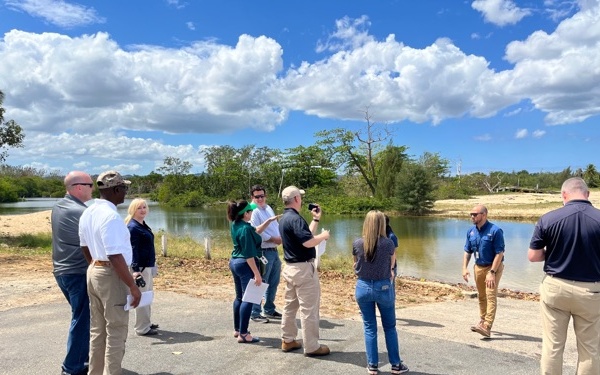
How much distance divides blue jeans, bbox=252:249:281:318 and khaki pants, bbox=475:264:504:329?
276cm

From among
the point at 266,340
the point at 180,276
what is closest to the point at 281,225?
the point at 266,340

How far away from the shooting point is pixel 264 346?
5.23 m

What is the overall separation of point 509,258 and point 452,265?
3.11m

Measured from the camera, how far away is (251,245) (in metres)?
5.12

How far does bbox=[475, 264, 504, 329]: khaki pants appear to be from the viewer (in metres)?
5.83

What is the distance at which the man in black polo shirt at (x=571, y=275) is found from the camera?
11.9ft

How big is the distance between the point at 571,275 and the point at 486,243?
2223mm

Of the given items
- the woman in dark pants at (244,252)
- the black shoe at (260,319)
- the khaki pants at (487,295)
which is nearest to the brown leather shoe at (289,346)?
the woman in dark pants at (244,252)

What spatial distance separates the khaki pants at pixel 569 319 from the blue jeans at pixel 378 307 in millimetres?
1288

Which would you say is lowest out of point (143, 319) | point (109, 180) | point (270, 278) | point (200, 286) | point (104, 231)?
point (200, 286)

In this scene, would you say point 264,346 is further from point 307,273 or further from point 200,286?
point 200,286

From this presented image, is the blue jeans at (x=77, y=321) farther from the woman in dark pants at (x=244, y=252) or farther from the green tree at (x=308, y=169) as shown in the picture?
the green tree at (x=308, y=169)

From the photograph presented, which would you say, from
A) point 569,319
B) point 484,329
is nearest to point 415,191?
point 484,329

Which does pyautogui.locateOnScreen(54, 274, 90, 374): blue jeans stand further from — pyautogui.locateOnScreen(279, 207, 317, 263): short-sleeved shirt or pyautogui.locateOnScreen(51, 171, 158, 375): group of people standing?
pyautogui.locateOnScreen(279, 207, 317, 263): short-sleeved shirt
